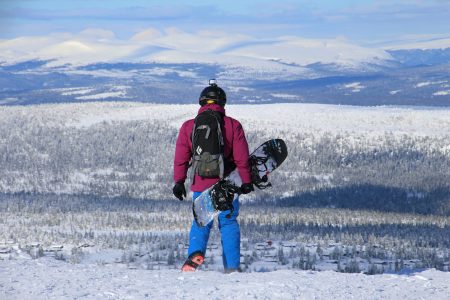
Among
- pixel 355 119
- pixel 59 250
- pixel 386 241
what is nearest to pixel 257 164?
pixel 59 250

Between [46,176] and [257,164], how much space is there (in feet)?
302

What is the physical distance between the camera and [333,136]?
12694 cm

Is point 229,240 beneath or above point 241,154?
beneath

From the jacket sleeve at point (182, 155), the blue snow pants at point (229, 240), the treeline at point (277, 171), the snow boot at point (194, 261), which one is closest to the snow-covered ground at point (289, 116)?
the treeline at point (277, 171)

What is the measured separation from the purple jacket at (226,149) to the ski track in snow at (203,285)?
5.97 feet

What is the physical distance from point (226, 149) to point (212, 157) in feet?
1.25

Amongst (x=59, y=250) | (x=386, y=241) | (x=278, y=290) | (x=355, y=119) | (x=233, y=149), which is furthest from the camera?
(x=355, y=119)

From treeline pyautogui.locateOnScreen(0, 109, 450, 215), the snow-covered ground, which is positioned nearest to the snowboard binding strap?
treeline pyautogui.locateOnScreen(0, 109, 450, 215)

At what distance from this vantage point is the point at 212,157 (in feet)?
50.8

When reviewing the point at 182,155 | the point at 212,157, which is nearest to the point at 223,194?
the point at 212,157

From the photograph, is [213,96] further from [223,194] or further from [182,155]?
[223,194]

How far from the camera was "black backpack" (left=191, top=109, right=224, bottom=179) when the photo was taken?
15406 mm

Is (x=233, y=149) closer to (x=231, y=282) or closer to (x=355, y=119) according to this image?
(x=231, y=282)

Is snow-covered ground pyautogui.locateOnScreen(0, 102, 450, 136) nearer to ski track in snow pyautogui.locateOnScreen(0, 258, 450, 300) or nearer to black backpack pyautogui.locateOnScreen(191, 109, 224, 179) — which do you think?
black backpack pyautogui.locateOnScreen(191, 109, 224, 179)
